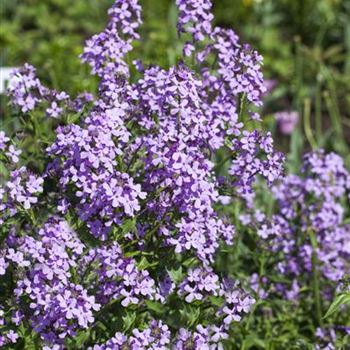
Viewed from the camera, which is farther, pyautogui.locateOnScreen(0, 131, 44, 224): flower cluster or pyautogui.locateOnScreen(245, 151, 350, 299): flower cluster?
pyautogui.locateOnScreen(245, 151, 350, 299): flower cluster

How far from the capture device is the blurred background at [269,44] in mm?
5160

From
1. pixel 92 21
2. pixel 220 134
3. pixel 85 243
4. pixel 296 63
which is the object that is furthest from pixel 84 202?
pixel 92 21

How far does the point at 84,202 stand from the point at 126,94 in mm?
423

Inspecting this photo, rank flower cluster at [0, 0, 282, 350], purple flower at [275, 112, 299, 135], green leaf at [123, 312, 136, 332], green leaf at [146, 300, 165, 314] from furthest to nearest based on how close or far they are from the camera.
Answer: purple flower at [275, 112, 299, 135] → green leaf at [146, 300, 165, 314] → green leaf at [123, 312, 136, 332] → flower cluster at [0, 0, 282, 350]

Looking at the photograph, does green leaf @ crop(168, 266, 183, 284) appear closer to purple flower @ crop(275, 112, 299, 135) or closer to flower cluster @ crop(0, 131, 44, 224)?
flower cluster @ crop(0, 131, 44, 224)

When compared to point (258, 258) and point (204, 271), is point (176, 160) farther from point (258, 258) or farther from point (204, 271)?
point (258, 258)

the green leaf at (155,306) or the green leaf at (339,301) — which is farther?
the green leaf at (155,306)

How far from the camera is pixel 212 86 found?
3.24 metres

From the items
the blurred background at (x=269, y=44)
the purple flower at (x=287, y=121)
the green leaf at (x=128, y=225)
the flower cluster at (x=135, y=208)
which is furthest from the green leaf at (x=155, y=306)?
the purple flower at (x=287, y=121)

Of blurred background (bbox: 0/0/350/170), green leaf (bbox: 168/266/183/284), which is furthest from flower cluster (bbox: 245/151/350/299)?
blurred background (bbox: 0/0/350/170)

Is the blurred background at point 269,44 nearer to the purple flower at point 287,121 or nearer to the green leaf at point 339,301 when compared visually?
the purple flower at point 287,121

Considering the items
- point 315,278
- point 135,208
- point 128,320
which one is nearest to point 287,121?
point 315,278

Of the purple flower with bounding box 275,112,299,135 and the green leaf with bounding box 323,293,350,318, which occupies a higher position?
the purple flower with bounding box 275,112,299,135

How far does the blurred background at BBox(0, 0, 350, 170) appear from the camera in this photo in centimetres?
516
